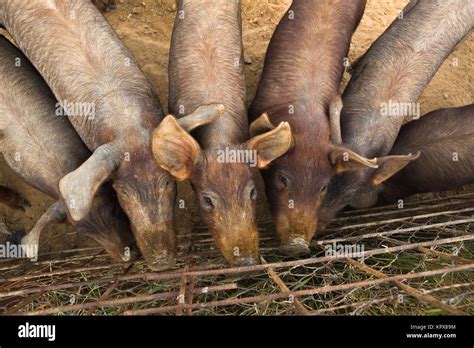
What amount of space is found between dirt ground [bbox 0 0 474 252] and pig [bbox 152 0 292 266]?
52.1 inches

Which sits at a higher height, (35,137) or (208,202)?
(35,137)

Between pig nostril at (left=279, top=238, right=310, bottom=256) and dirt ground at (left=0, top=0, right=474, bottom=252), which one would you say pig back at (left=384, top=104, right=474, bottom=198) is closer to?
dirt ground at (left=0, top=0, right=474, bottom=252)

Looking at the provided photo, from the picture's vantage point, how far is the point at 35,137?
375 cm

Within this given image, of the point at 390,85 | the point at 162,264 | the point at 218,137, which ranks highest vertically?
the point at 390,85

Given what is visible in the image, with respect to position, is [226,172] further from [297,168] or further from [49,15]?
[49,15]

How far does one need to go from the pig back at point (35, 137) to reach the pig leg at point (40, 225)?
226 millimetres

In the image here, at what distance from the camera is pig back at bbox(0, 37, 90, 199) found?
3666 millimetres

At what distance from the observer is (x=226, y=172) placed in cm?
321

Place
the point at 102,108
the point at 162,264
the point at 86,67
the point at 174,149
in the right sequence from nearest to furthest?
the point at 174,149 → the point at 162,264 → the point at 102,108 → the point at 86,67

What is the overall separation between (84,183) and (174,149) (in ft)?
1.98

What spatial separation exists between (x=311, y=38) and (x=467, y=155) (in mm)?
1859

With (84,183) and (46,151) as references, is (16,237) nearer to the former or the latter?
(46,151)

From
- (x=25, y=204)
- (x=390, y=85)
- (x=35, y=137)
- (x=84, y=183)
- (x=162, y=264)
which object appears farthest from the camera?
(x=25, y=204)

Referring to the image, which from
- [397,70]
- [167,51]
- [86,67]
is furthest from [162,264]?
[167,51]
